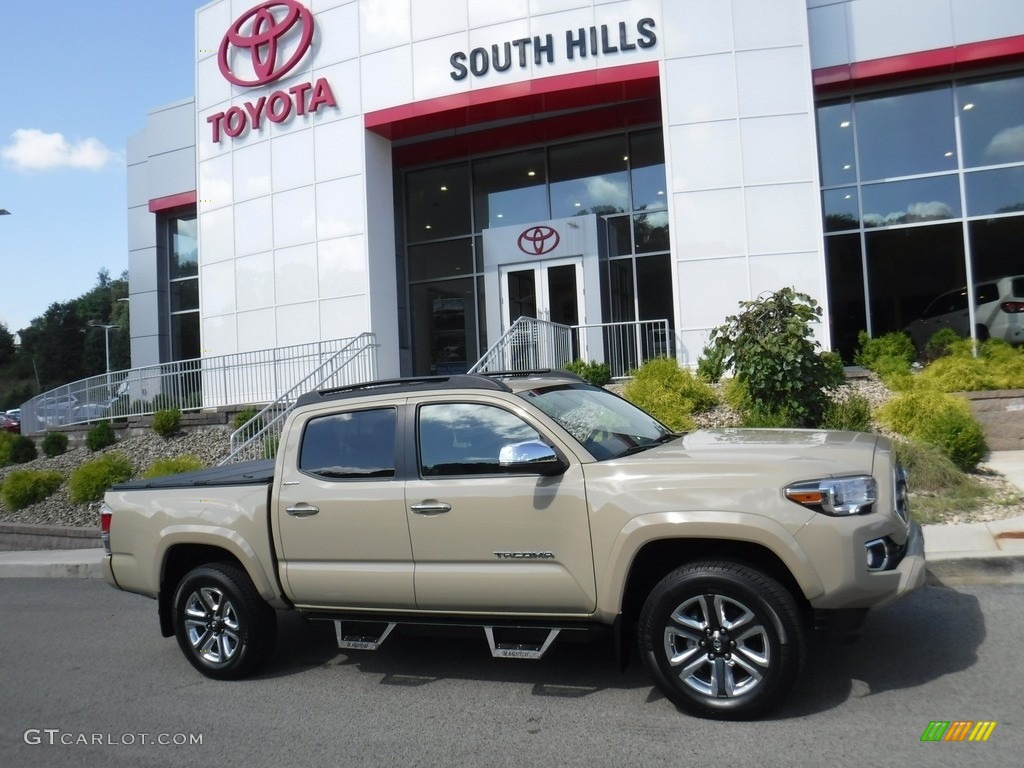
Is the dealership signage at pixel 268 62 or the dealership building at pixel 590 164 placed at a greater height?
the dealership signage at pixel 268 62

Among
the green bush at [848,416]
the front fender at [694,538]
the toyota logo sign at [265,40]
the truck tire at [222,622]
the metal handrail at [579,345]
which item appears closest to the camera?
the front fender at [694,538]

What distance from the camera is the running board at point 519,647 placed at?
4.60 m

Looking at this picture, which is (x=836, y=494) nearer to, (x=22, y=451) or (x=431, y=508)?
(x=431, y=508)

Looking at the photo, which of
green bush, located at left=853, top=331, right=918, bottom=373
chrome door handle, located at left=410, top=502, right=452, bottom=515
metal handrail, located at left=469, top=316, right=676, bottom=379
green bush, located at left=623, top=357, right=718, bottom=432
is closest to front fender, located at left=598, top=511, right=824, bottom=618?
chrome door handle, located at left=410, top=502, right=452, bottom=515

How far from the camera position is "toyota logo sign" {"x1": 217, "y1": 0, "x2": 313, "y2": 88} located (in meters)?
18.7

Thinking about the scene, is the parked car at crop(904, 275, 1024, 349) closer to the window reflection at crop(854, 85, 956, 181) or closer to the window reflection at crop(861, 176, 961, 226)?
the window reflection at crop(861, 176, 961, 226)

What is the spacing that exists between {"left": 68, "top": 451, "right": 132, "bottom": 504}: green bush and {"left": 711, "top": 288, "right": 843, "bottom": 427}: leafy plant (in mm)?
10015

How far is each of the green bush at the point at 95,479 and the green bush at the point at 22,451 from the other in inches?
224

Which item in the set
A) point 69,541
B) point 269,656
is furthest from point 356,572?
point 69,541

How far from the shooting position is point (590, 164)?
19.0 metres

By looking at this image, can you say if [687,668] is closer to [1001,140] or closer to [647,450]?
[647,450]

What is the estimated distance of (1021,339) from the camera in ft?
49.9

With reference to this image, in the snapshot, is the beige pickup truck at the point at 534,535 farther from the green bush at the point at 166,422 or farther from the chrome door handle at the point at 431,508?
the green bush at the point at 166,422

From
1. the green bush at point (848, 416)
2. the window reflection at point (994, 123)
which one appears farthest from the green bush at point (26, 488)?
the window reflection at point (994, 123)
